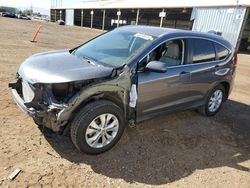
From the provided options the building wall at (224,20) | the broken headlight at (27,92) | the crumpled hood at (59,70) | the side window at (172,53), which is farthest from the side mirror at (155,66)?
the building wall at (224,20)

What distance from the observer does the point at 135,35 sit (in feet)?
15.0

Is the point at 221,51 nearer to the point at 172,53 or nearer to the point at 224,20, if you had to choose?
the point at 172,53

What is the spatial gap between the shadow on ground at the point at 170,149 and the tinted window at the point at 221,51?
4.48 feet

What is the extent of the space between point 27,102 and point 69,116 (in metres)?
0.62

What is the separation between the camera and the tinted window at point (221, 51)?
5.42 m

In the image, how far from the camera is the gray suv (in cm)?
342

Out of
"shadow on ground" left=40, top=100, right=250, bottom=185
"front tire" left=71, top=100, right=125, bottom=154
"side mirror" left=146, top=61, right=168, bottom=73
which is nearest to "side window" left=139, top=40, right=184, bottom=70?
"side mirror" left=146, top=61, right=168, bottom=73

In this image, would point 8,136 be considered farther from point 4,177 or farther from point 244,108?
point 244,108

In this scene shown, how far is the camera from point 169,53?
4.52 meters

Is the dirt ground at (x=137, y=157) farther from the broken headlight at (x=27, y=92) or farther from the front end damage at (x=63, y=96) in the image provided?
the broken headlight at (x=27, y=92)

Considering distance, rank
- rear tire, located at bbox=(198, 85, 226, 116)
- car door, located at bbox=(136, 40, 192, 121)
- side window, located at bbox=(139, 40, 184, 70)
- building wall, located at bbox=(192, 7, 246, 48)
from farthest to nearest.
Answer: building wall, located at bbox=(192, 7, 246, 48)
rear tire, located at bbox=(198, 85, 226, 116)
side window, located at bbox=(139, 40, 184, 70)
car door, located at bbox=(136, 40, 192, 121)

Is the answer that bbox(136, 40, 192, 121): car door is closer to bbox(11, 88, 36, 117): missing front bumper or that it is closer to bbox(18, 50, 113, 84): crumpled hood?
bbox(18, 50, 113, 84): crumpled hood

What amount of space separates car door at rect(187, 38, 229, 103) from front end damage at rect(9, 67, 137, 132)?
1.63 m

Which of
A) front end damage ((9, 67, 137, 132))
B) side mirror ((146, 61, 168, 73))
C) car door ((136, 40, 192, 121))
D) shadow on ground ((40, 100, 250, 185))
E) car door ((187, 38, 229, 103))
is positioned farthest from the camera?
car door ((187, 38, 229, 103))
